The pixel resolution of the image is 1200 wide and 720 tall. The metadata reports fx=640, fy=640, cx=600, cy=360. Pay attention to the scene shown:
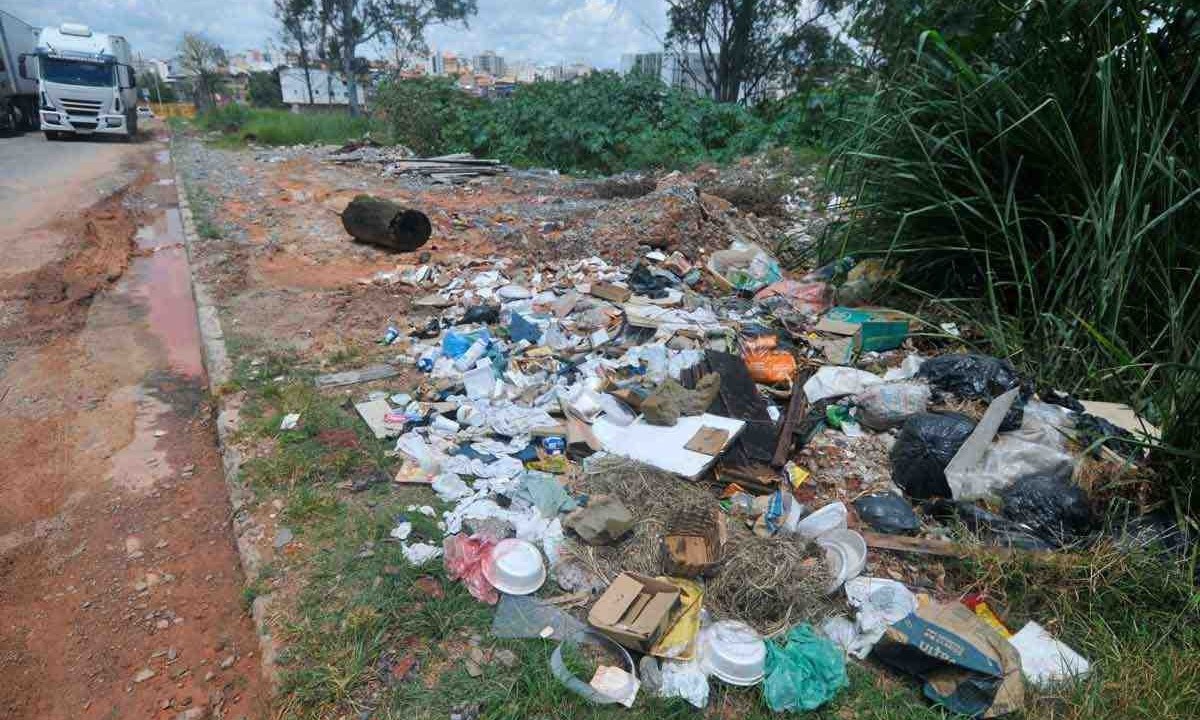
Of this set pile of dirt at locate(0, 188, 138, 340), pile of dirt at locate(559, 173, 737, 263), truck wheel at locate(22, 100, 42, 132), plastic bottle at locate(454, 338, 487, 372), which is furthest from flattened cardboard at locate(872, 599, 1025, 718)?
truck wheel at locate(22, 100, 42, 132)

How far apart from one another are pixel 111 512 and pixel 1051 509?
4047 mm

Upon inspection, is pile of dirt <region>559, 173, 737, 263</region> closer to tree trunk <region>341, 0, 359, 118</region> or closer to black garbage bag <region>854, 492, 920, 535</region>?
black garbage bag <region>854, 492, 920, 535</region>

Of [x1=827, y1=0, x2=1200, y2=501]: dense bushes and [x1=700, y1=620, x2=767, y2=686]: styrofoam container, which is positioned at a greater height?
[x1=827, y1=0, x2=1200, y2=501]: dense bushes

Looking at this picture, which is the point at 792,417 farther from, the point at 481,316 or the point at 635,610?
the point at 481,316

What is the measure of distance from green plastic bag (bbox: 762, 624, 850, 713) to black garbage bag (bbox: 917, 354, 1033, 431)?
1717mm

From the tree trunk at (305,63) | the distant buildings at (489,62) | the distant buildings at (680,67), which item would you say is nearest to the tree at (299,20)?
the tree trunk at (305,63)

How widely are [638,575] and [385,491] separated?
1.27 meters

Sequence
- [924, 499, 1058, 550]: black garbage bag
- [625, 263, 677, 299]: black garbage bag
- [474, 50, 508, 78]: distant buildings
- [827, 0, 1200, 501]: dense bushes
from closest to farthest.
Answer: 1. [924, 499, 1058, 550]: black garbage bag
2. [827, 0, 1200, 501]: dense bushes
3. [625, 263, 677, 299]: black garbage bag
4. [474, 50, 508, 78]: distant buildings

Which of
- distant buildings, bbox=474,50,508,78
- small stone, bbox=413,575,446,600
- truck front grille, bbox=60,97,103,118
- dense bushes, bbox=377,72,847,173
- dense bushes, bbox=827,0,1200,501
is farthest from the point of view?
distant buildings, bbox=474,50,508,78

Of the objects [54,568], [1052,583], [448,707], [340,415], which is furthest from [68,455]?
[1052,583]

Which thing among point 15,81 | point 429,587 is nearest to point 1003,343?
point 429,587

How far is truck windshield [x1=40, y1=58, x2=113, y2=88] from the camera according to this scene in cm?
1588

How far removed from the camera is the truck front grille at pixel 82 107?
16.3 meters

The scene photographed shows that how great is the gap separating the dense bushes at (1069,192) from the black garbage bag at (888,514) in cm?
98
